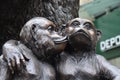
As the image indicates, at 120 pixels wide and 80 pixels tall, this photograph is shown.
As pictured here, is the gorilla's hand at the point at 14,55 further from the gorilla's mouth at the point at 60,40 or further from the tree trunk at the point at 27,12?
the tree trunk at the point at 27,12

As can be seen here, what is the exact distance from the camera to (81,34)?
2.98 meters

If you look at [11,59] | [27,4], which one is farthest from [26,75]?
[27,4]

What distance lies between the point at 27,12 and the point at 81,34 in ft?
6.38

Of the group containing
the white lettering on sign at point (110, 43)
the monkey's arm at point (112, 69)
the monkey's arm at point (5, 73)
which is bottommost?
the white lettering on sign at point (110, 43)

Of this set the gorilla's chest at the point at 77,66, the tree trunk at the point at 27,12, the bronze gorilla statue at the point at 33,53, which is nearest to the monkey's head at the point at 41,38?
the bronze gorilla statue at the point at 33,53

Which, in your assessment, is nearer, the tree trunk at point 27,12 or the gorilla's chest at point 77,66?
the gorilla's chest at point 77,66

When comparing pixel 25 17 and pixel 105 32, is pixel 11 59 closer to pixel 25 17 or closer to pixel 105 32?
pixel 25 17

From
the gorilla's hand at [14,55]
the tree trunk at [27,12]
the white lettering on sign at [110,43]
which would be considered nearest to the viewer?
the gorilla's hand at [14,55]

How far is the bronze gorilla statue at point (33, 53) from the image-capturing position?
9.67 feet

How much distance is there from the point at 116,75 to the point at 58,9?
202cm

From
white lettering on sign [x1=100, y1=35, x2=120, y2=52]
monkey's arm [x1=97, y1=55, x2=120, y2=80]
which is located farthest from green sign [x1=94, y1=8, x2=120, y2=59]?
monkey's arm [x1=97, y1=55, x2=120, y2=80]

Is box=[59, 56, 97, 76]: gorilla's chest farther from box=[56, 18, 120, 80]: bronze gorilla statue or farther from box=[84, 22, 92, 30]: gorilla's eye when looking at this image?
box=[84, 22, 92, 30]: gorilla's eye

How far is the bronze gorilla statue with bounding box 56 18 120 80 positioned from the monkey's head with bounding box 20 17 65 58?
0.08m

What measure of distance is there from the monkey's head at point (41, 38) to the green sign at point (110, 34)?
785 cm
